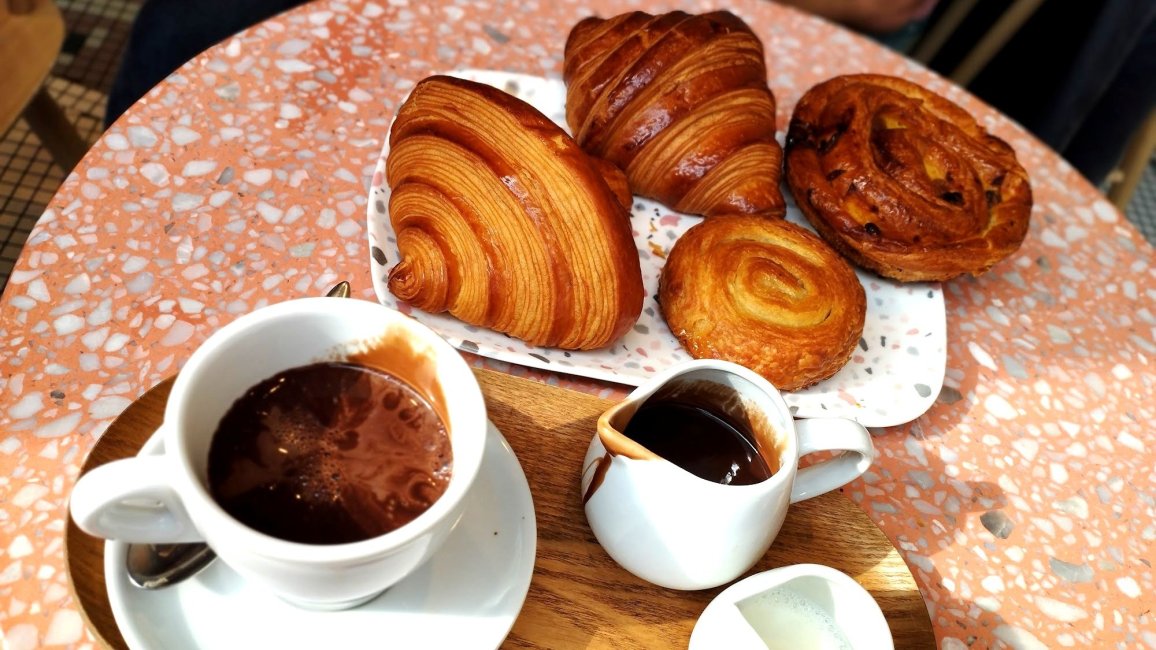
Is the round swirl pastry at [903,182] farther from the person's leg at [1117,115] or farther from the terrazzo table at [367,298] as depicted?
the person's leg at [1117,115]

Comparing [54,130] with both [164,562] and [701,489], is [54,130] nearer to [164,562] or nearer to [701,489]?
[164,562]

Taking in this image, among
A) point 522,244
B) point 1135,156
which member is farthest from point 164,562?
point 1135,156

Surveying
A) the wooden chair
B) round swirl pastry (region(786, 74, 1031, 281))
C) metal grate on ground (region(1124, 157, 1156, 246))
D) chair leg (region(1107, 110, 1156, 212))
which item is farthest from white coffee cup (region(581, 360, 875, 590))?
metal grate on ground (region(1124, 157, 1156, 246))

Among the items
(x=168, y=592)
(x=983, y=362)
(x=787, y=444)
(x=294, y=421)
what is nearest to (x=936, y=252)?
(x=983, y=362)

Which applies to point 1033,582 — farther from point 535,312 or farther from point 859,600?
point 535,312

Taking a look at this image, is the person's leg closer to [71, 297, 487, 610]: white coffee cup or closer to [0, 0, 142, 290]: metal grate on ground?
[71, 297, 487, 610]: white coffee cup

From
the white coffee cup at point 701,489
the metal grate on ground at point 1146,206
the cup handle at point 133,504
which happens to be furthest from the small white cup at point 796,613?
the metal grate on ground at point 1146,206
